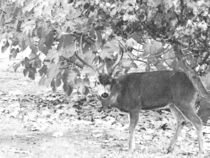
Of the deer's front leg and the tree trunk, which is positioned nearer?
the tree trunk

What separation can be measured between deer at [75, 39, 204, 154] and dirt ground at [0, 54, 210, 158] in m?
0.39

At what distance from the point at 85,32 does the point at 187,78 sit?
2258 mm

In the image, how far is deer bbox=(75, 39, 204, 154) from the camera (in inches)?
304

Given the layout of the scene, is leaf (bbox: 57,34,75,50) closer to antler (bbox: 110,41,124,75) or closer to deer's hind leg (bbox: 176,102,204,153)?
antler (bbox: 110,41,124,75)

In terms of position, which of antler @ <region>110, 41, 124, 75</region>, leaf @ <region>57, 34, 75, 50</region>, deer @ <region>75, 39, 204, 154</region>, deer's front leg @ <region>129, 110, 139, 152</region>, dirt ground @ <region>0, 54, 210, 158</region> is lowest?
dirt ground @ <region>0, 54, 210, 158</region>

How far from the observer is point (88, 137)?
9.11 metres

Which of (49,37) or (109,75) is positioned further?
(109,75)

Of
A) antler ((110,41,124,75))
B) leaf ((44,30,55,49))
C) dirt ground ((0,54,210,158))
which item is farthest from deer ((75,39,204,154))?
leaf ((44,30,55,49))

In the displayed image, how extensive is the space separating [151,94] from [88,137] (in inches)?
63.9

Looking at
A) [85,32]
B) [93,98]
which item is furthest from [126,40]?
[93,98]

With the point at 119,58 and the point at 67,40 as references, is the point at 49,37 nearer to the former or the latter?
the point at 67,40

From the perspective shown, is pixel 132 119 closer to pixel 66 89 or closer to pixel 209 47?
pixel 66 89

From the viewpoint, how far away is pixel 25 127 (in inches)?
394

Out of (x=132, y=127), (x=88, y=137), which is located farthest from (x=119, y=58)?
(x=88, y=137)
